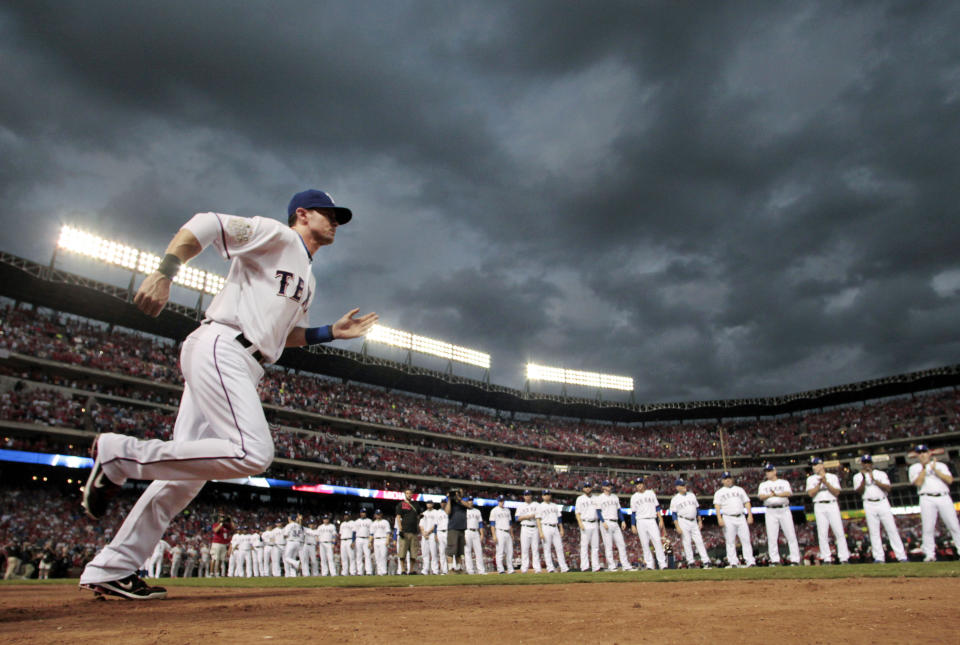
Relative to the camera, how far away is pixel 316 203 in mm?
4598

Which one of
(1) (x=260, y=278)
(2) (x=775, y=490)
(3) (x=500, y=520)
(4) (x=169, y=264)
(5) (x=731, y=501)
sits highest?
(1) (x=260, y=278)

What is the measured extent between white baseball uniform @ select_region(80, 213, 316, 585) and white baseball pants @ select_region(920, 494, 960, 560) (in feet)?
40.4

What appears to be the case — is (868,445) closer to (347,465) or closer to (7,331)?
(347,465)

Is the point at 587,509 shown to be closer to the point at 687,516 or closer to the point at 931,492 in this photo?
the point at 687,516

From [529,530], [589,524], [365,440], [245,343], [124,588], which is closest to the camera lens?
[245,343]

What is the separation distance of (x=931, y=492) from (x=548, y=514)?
8617 millimetres

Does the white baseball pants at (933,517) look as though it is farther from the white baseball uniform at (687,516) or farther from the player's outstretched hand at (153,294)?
the player's outstretched hand at (153,294)

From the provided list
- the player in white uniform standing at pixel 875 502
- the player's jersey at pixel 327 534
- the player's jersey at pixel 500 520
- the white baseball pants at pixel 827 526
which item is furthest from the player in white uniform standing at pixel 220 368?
the player's jersey at pixel 327 534

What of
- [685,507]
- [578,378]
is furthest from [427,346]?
[685,507]

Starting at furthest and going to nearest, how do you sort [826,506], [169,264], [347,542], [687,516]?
[347,542]
[687,516]
[826,506]
[169,264]

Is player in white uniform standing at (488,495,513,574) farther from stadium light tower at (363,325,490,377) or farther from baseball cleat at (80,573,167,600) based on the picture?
stadium light tower at (363,325,490,377)

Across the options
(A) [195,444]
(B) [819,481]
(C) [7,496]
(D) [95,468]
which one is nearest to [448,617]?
(A) [195,444]

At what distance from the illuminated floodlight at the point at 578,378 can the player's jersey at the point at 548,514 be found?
118 ft

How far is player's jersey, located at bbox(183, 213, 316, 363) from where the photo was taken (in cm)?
392
